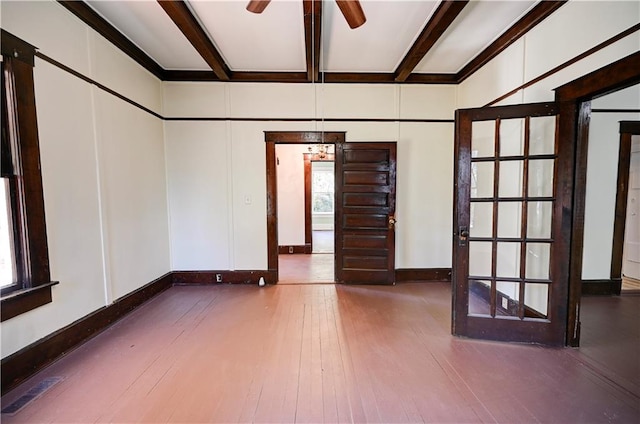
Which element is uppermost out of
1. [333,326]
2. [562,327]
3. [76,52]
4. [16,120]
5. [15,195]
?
[76,52]

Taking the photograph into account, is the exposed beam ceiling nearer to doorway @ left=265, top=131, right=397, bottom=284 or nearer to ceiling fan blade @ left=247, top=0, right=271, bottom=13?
ceiling fan blade @ left=247, top=0, right=271, bottom=13

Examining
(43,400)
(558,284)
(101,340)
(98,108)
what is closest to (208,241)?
(101,340)

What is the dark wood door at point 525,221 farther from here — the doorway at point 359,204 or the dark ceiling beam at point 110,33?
the dark ceiling beam at point 110,33

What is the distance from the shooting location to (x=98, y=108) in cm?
281

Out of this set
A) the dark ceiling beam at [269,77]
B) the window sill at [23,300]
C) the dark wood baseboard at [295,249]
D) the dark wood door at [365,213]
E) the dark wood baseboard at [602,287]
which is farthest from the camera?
the dark wood baseboard at [295,249]

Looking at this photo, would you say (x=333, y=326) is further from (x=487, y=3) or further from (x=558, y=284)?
(x=487, y=3)

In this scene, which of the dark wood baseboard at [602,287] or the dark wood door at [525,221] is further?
the dark wood baseboard at [602,287]

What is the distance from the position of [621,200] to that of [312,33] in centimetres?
436

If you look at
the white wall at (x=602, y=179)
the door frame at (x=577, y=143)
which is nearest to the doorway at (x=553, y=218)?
the door frame at (x=577, y=143)

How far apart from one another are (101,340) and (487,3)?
15.2ft

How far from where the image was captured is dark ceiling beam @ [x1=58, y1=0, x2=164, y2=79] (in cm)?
247

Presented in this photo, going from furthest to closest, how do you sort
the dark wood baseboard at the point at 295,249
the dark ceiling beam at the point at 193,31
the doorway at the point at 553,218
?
the dark wood baseboard at the point at 295,249
the dark ceiling beam at the point at 193,31
the doorway at the point at 553,218

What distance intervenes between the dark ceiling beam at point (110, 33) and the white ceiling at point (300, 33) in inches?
2.2

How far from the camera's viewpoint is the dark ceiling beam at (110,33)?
97.3 inches
